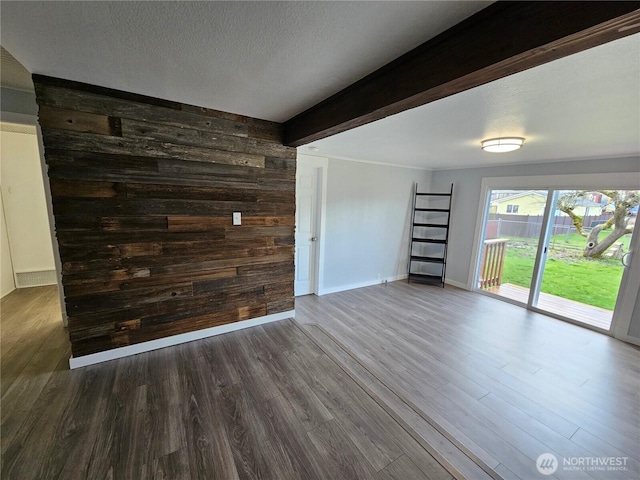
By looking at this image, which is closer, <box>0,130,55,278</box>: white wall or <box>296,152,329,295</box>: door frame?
<box>0,130,55,278</box>: white wall

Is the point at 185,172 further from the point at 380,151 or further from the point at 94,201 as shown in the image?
the point at 380,151

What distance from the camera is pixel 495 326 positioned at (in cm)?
329

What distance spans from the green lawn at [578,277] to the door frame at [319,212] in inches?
129

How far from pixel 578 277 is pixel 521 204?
4.21 ft

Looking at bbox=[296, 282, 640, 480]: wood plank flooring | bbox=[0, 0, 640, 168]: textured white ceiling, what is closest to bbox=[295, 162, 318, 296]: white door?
bbox=[296, 282, 640, 480]: wood plank flooring

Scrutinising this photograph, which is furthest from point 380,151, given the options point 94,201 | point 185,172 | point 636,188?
point 94,201

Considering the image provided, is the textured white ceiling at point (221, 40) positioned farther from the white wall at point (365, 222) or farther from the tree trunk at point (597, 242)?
the tree trunk at point (597, 242)

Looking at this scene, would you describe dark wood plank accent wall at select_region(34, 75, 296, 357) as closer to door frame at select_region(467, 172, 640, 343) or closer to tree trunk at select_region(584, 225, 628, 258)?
door frame at select_region(467, 172, 640, 343)

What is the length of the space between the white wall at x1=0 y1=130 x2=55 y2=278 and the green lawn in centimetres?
757

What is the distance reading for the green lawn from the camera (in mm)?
3285

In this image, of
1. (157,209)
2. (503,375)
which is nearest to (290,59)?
(157,209)

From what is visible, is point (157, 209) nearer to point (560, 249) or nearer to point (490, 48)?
point (490, 48)

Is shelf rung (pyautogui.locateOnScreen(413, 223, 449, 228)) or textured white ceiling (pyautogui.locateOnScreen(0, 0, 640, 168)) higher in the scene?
textured white ceiling (pyautogui.locateOnScreen(0, 0, 640, 168))

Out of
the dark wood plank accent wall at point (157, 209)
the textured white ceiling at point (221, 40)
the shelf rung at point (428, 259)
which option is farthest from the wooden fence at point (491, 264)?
the textured white ceiling at point (221, 40)
